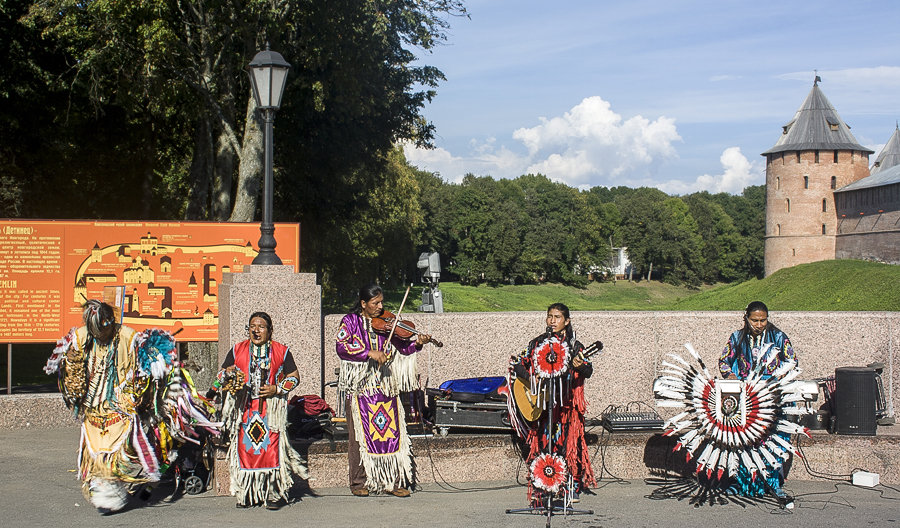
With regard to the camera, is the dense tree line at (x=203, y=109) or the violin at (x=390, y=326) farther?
the dense tree line at (x=203, y=109)

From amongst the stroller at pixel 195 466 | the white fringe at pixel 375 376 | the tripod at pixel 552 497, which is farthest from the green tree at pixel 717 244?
the stroller at pixel 195 466

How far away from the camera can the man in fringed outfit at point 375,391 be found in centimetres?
767

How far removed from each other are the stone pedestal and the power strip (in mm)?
5219

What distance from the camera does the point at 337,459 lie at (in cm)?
812

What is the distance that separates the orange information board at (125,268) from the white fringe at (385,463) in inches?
165

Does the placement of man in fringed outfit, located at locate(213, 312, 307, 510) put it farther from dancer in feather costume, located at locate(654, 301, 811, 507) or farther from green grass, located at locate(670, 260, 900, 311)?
green grass, located at locate(670, 260, 900, 311)

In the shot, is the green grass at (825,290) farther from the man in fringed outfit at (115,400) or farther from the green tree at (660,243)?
the man in fringed outfit at (115,400)

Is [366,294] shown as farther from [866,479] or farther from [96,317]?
Answer: [866,479]

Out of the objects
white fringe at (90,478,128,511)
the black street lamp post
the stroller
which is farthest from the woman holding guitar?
the black street lamp post

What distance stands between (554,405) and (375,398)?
1525mm

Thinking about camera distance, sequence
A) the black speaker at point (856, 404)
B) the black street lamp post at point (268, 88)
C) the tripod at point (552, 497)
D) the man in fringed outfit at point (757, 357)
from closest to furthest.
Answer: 1. the tripod at point (552, 497)
2. the man in fringed outfit at point (757, 357)
3. the black speaker at point (856, 404)
4. the black street lamp post at point (268, 88)

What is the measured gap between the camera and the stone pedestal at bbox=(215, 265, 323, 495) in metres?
8.91

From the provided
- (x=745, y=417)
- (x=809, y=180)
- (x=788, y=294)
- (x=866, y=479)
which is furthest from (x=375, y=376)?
(x=809, y=180)

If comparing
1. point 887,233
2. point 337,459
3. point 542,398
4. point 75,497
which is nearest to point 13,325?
point 75,497
